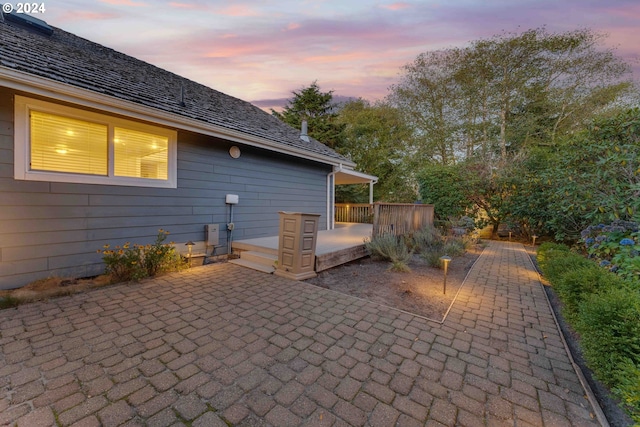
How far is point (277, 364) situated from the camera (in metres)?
2.06

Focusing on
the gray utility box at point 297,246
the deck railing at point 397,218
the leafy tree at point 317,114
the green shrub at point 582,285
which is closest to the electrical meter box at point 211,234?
the gray utility box at point 297,246

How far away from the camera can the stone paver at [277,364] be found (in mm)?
1587

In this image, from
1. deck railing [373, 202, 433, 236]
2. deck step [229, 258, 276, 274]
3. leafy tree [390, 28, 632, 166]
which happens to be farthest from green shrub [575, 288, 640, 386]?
leafy tree [390, 28, 632, 166]

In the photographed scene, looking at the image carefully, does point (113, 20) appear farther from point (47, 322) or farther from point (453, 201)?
point (453, 201)

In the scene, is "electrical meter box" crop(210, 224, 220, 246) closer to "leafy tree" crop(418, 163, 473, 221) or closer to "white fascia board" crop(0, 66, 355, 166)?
"white fascia board" crop(0, 66, 355, 166)

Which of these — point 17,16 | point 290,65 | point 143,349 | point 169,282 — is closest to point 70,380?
point 143,349

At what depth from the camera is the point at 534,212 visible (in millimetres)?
8500

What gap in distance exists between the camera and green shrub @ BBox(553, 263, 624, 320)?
8.38 ft

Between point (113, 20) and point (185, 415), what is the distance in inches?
→ 330

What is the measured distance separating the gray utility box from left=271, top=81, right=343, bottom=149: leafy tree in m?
15.0

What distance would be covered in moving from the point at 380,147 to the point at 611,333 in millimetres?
17689

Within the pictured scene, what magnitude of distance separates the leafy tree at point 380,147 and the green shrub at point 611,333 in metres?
15.3

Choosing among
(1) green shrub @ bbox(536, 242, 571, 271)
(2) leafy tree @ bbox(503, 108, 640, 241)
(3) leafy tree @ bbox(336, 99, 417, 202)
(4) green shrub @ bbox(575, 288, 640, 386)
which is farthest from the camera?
(3) leafy tree @ bbox(336, 99, 417, 202)

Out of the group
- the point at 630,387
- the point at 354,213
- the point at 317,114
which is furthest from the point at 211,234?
the point at 317,114
